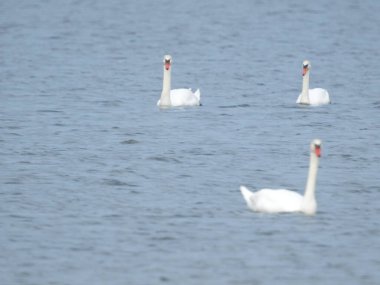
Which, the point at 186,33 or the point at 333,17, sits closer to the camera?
the point at 186,33

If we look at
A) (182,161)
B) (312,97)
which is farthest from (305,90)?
(182,161)

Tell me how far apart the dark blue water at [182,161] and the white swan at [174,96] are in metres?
0.35

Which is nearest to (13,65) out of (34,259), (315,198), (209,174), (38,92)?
(38,92)

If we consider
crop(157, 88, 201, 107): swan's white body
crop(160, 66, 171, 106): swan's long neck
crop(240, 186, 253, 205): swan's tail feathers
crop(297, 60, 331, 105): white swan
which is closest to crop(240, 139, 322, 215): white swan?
crop(240, 186, 253, 205): swan's tail feathers

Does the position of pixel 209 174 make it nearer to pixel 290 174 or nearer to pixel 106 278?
pixel 290 174

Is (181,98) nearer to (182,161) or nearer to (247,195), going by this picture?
(182,161)

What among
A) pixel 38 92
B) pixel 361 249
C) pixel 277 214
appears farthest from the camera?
pixel 38 92

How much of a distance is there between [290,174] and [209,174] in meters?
1.14

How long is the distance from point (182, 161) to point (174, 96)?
6.38 m

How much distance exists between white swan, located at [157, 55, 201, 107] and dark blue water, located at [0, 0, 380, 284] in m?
0.35

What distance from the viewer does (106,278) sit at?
40.9ft

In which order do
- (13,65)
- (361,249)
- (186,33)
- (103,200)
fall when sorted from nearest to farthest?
(361,249), (103,200), (13,65), (186,33)

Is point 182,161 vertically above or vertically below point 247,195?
below

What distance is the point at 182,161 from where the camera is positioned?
63.9 ft
